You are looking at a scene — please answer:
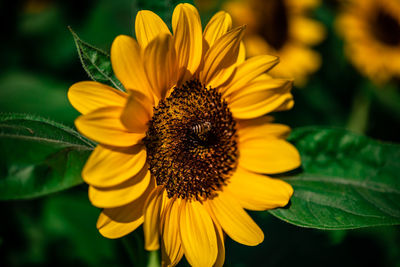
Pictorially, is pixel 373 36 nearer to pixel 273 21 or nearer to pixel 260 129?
pixel 273 21

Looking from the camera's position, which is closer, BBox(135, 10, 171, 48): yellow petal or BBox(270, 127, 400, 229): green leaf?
BBox(135, 10, 171, 48): yellow petal

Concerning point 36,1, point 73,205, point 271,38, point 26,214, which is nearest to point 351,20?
point 271,38

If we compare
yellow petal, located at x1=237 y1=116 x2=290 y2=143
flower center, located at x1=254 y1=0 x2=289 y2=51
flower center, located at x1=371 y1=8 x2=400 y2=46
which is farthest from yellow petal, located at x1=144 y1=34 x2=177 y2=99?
flower center, located at x1=371 y1=8 x2=400 y2=46

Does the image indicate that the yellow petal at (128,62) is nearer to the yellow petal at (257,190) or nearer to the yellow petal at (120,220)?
the yellow petal at (120,220)

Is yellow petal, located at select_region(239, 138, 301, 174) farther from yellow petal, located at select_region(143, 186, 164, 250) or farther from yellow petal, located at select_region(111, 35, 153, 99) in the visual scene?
yellow petal, located at select_region(111, 35, 153, 99)

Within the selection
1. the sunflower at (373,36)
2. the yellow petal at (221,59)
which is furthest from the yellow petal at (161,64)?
the sunflower at (373,36)

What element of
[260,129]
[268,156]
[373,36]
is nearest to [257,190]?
[268,156]
